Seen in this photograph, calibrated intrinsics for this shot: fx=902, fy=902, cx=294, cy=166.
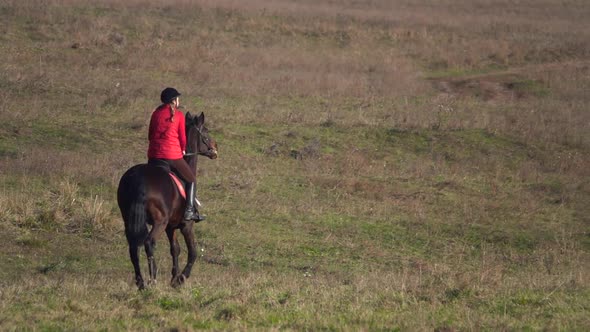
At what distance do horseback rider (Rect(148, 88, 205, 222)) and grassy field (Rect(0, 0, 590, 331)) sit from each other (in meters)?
1.38

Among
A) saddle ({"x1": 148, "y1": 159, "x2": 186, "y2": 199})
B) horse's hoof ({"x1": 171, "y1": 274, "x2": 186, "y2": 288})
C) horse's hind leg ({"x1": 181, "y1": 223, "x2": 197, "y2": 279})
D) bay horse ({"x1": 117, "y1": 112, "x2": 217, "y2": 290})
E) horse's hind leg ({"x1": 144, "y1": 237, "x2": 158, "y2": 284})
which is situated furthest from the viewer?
horse's hind leg ({"x1": 181, "y1": 223, "x2": 197, "y2": 279})

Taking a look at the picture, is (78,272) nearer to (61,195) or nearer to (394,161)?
(61,195)

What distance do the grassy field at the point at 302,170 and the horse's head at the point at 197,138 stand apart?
1615 millimetres

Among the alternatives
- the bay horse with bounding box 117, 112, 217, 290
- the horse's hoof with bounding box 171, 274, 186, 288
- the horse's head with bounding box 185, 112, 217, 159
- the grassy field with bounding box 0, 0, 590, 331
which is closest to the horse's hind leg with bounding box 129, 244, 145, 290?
the bay horse with bounding box 117, 112, 217, 290

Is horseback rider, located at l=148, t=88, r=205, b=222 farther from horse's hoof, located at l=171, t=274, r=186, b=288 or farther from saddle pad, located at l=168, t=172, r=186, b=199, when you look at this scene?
horse's hoof, located at l=171, t=274, r=186, b=288

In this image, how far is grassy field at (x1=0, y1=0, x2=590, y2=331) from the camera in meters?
8.55

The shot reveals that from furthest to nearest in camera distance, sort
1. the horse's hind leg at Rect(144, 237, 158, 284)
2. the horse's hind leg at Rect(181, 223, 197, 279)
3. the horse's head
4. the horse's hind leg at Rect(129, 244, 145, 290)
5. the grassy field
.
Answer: the horse's head < the horse's hind leg at Rect(181, 223, 197, 279) < the horse's hind leg at Rect(144, 237, 158, 284) < the horse's hind leg at Rect(129, 244, 145, 290) < the grassy field

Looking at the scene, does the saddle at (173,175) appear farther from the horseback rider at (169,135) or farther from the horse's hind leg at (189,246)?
the horse's hind leg at (189,246)

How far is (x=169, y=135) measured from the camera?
413 inches

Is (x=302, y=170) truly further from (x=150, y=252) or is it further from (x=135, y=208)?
(x=135, y=208)

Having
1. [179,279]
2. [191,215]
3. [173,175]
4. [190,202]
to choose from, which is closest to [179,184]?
[173,175]

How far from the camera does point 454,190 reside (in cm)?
1770

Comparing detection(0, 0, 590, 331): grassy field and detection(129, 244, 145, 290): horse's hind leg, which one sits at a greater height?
detection(129, 244, 145, 290): horse's hind leg

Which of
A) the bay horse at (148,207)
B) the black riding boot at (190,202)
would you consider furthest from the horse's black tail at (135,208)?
the black riding boot at (190,202)
